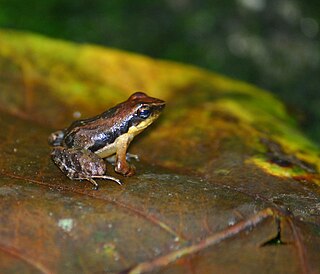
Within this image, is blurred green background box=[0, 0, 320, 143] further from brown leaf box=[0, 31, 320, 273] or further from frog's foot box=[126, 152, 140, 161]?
frog's foot box=[126, 152, 140, 161]

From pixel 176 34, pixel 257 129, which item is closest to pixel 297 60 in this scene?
pixel 176 34

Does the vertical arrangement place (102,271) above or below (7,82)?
below

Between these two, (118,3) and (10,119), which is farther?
(118,3)

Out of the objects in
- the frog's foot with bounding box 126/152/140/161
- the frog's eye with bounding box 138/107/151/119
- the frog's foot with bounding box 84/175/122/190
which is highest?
the frog's eye with bounding box 138/107/151/119

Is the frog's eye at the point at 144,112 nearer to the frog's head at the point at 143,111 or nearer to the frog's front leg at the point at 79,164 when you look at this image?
the frog's head at the point at 143,111

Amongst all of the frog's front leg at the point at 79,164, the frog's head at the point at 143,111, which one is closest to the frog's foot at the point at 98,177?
the frog's front leg at the point at 79,164

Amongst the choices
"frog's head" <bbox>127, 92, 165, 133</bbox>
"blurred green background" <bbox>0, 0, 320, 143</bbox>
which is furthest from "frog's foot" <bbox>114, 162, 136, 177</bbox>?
"blurred green background" <bbox>0, 0, 320, 143</bbox>

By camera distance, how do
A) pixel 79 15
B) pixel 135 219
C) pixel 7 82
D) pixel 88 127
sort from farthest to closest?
pixel 79 15, pixel 7 82, pixel 88 127, pixel 135 219

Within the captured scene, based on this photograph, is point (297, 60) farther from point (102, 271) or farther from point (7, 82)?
point (102, 271)
